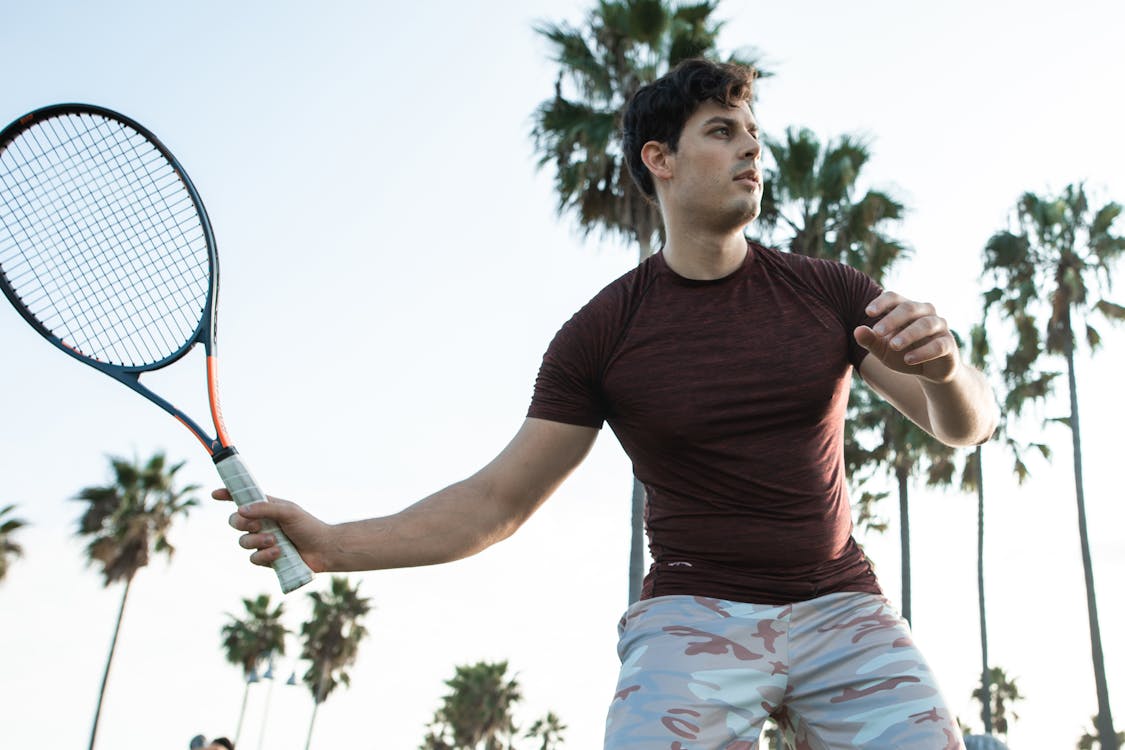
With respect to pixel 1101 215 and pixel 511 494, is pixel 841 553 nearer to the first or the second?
pixel 511 494

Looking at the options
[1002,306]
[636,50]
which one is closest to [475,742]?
[1002,306]

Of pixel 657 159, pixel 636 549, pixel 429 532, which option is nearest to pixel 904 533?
pixel 636 549

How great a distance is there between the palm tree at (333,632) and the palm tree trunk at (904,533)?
26.3m

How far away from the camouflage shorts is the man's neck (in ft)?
3.24

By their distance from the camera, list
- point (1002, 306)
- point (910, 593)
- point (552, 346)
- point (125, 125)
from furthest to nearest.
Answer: point (910, 593)
point (1002, 306)
point (125, 125)
point (552, 346)

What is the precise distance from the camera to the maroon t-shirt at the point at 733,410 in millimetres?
2816

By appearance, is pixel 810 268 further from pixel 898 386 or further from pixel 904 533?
pixel 904 533

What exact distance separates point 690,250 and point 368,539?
50.7 inches

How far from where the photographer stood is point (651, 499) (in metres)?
3.08

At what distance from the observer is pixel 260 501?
2779 millimetres

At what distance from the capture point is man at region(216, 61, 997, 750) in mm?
2617

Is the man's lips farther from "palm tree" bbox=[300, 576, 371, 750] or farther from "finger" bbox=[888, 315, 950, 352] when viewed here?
"palm tree" bbox=[300, 576, 371, 750]

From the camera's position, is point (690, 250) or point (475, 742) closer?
point (690, 250)

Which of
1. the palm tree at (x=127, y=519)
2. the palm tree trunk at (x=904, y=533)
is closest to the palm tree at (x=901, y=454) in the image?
the palm tree trunk at (x=904, y=533)
